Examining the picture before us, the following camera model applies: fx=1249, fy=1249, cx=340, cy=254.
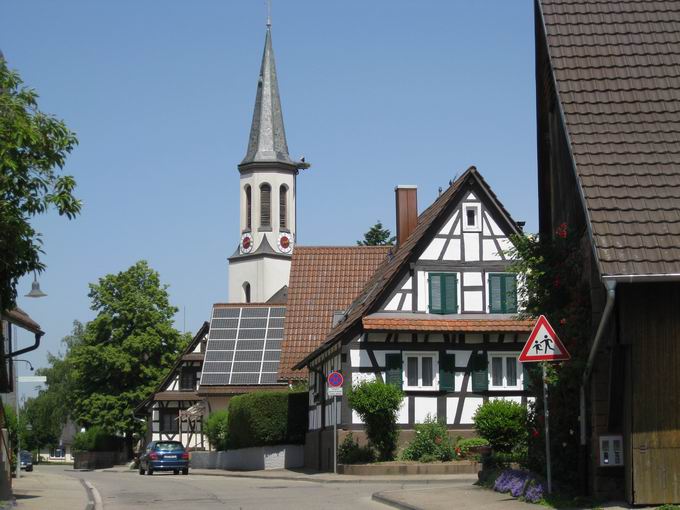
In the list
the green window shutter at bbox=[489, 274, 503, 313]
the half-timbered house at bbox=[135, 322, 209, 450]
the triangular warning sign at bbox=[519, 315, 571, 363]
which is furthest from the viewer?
the half-timbered house at bbox=[135, 322, 209, 450]

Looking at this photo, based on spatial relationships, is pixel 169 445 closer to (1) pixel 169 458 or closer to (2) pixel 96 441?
(1) pixel 169 458

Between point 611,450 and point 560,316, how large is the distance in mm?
2871

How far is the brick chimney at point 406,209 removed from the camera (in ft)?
138

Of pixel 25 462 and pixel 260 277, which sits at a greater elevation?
pixel 260 277

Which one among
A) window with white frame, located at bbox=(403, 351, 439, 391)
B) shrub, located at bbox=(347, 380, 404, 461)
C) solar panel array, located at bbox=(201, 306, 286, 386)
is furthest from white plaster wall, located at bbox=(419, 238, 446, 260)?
solar panel array, located at bbox=(201, 306, 286, 386)

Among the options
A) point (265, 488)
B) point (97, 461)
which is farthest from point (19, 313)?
point (97, 461)

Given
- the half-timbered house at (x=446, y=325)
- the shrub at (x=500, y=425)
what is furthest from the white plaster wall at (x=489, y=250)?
the shrub at (x=500, y=425)

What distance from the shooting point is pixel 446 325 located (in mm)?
37000

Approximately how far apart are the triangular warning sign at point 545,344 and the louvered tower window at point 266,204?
3556 inches

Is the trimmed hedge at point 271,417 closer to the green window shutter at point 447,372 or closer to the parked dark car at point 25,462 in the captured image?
the green window shutter at point 447,372

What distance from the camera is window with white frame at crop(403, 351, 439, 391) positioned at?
37.2 metres

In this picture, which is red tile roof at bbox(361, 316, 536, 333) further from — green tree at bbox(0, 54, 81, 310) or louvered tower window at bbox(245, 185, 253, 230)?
louvered tower window at bbox(245, 185, 253, 230)

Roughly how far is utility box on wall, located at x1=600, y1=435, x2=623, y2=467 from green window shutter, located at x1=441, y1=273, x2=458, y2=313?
69.6 ft

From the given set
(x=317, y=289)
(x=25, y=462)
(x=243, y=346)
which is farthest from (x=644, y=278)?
(x=25, y=462)
